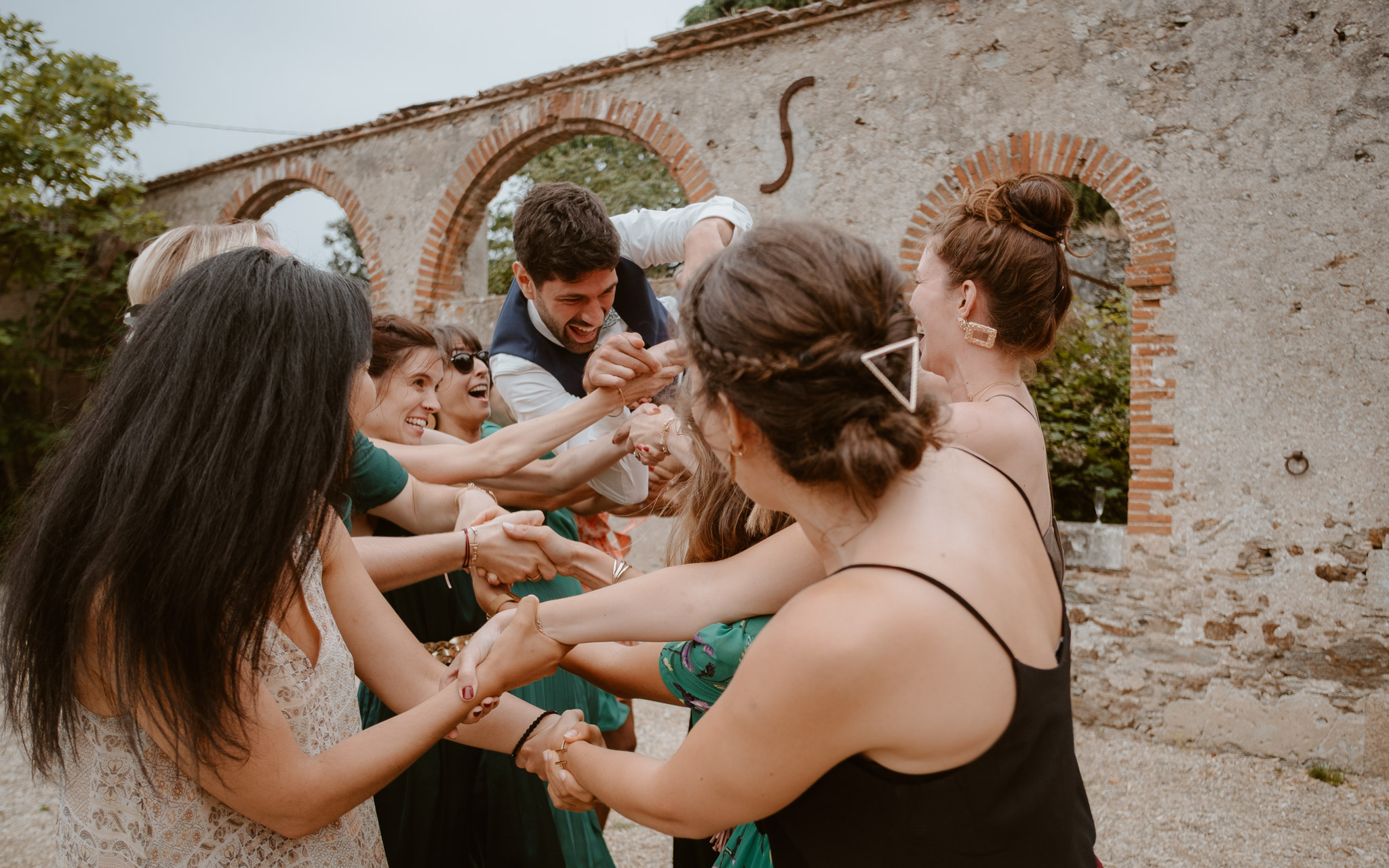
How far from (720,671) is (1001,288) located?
50.5 inches

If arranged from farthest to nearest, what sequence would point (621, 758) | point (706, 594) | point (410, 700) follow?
point (410, 700), point (706, 594), point (621, 758)

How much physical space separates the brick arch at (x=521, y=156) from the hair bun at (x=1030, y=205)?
472cm

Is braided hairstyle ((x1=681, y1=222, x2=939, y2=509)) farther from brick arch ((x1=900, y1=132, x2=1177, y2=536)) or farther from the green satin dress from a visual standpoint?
brick arch ((x1=900, y1=132, x2=1177, y2=536))

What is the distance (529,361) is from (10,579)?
2.10 m

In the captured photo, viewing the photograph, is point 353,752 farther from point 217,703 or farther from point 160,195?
point 160,195

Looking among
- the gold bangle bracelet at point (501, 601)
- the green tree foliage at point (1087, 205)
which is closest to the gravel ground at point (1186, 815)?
the gold bangle bracelet at point (501, 601)

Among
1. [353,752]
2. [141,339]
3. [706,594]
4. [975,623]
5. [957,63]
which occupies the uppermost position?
[957,63]

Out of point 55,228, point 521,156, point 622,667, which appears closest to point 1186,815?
point 622,667

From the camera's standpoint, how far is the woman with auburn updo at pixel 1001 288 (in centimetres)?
218

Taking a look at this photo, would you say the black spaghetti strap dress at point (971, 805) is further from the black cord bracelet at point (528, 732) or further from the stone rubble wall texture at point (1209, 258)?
the stone rubble wall texture at point (1209, 258)

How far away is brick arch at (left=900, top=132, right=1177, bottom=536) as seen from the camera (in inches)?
207

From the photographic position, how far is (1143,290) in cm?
535

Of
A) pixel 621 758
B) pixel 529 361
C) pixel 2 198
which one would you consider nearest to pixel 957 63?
pixel 529 361

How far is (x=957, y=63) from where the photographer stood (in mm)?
5832
